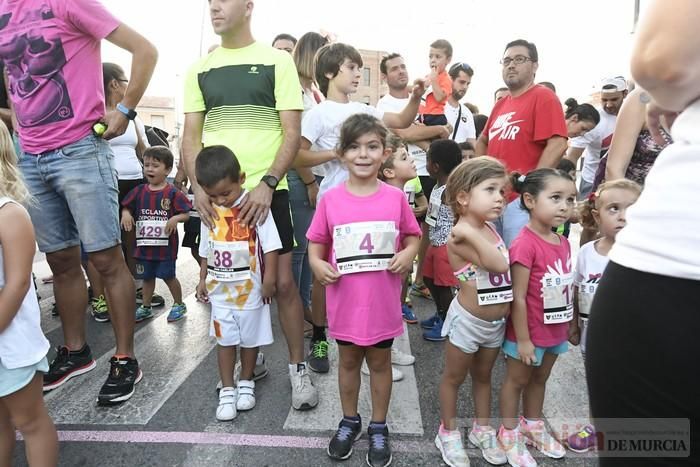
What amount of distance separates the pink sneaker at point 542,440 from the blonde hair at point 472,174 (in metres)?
1.20

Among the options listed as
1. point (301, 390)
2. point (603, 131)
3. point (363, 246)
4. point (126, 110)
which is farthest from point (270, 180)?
point (603, 131)

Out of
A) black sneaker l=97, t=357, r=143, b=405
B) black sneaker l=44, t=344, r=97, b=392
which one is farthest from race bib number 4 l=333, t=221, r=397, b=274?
black sneaker l=44, t=344, r=97, b=392

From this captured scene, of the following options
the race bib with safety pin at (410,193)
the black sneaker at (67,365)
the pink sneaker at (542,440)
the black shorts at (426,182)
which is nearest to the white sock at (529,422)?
the pink sneaker at (542,440)

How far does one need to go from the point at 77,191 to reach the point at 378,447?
2247 millimetres

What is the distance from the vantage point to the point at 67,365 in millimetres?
3008

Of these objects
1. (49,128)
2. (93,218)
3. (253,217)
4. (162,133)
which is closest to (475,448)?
(253,217)

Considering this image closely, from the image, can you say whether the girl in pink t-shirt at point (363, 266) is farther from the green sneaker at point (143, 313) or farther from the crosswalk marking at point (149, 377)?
the green sneaker at point (143, 313)

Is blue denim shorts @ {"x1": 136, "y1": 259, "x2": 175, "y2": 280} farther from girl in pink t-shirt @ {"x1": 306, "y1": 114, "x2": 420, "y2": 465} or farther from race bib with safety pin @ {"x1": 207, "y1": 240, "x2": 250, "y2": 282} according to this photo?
girl in pink t-shirt @ {"x1": 306, "y1": 114, "x2": 420, "y2": 465}

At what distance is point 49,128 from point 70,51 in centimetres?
48

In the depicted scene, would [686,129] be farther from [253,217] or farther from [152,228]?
[152,228]

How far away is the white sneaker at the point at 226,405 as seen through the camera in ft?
8.32

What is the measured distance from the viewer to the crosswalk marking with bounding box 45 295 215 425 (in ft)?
8.48

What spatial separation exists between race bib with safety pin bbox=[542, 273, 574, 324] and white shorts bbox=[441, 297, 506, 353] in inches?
8.6

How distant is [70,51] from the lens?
267 centimetres
